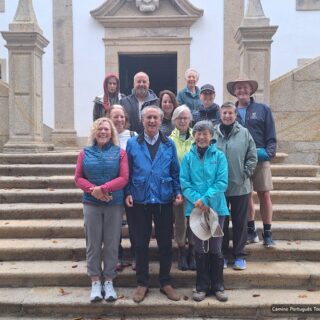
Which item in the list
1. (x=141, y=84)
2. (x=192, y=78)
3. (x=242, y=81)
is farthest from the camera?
(x=192, y=78)

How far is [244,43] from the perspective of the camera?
7090mm

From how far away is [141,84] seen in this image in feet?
14.7

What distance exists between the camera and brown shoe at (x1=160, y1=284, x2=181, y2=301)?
12.0 ft

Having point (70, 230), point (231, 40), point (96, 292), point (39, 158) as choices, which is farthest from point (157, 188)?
point (231, 40)

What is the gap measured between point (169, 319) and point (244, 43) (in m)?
5.05

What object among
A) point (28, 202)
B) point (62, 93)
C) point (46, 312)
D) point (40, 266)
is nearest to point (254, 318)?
point (46, 312)

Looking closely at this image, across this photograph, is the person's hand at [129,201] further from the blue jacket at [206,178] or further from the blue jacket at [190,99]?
the blue jacket at [190,99]

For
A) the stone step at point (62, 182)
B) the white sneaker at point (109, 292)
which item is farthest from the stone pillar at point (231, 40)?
the white sneaker at point (109, 292)

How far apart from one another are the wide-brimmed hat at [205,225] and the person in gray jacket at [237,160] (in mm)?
455

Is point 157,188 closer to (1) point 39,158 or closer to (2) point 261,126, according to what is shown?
Result: (2) point 261,126

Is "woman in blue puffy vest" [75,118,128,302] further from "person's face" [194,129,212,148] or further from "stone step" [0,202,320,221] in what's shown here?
"stone step" [0,202,320,221]

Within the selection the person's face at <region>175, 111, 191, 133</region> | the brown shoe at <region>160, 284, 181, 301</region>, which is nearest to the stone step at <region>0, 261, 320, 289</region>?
the brown shoe at <region>160, 284, 181, 301</region>

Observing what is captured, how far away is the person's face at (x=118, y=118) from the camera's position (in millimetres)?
3947

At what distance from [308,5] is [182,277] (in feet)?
24.8
